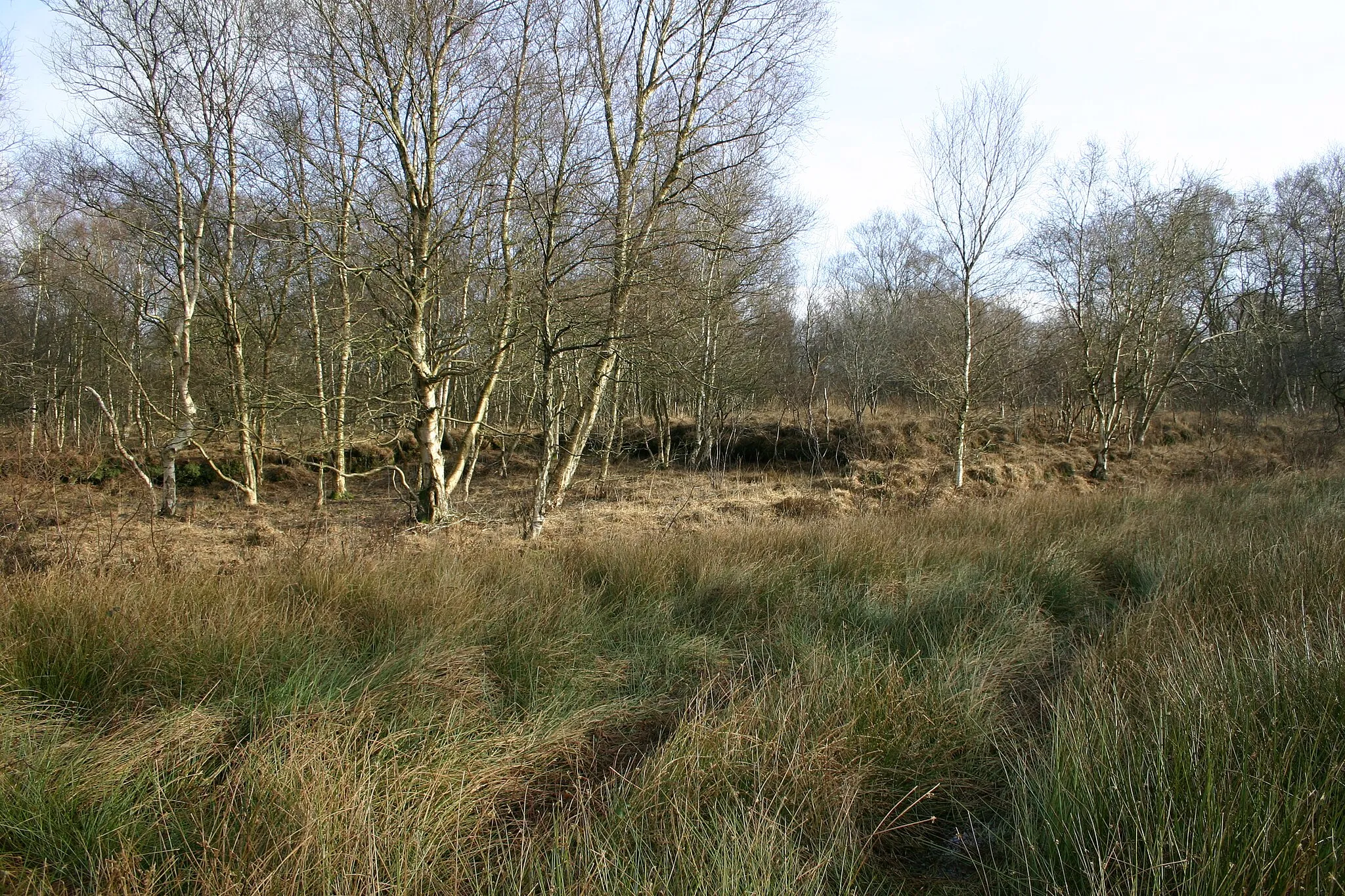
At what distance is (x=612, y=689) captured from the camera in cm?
388

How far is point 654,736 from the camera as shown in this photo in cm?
339

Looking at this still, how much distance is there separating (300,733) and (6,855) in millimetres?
825

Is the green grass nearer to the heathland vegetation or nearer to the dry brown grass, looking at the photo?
the heathland vegetation

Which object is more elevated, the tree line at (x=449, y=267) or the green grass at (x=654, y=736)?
the tree line at (x=449, y=267)

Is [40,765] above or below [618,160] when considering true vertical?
below

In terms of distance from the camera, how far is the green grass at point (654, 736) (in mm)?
2031

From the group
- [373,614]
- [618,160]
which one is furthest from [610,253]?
[373,614]

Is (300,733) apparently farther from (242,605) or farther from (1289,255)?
(1289,255)

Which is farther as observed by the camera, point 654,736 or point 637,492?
point 637,492

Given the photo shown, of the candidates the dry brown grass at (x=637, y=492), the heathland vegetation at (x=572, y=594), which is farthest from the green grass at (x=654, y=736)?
the dry brown grass at (x=637, y=492)

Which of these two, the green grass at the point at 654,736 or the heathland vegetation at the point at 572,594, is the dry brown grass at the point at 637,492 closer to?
the heathland vegetation at the point at 572,594

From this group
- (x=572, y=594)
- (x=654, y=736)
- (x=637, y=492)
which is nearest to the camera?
(x=654, y=736)

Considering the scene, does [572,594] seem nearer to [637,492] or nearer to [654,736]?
[654,736]

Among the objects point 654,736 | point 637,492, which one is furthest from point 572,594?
point 637,492
